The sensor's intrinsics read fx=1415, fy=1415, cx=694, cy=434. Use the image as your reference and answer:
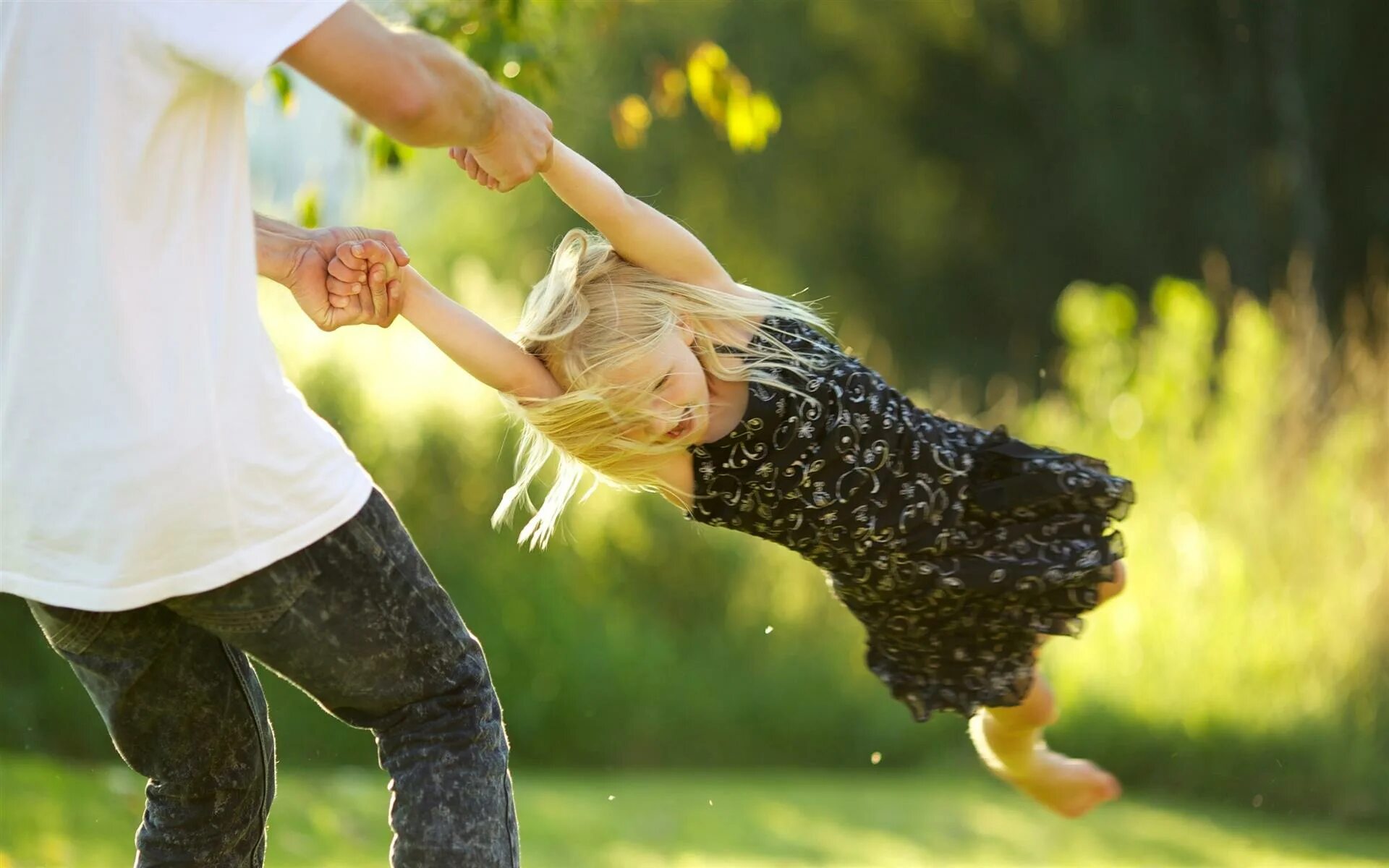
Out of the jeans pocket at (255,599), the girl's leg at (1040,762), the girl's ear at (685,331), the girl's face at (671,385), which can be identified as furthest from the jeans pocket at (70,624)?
the girl's leg at (1040,762)

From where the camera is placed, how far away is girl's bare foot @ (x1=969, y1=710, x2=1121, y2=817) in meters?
2.80

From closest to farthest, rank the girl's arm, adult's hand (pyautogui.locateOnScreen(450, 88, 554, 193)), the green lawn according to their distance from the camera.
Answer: adult's hand (pyautogui.locateOnScreen(450, 88, 554, 193)) < the girl's arm < the green lawn

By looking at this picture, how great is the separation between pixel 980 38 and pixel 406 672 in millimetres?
11822

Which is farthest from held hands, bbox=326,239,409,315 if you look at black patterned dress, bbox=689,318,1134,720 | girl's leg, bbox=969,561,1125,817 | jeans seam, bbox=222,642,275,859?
girl's leg, bbox=969,561,1125,817

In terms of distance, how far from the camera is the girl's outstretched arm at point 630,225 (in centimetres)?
222

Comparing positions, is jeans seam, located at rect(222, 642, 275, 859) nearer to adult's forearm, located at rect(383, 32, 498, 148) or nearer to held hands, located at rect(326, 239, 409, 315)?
held hands, located at rect(326, 239, 409, 315)

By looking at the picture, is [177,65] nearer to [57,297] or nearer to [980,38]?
[57,297]

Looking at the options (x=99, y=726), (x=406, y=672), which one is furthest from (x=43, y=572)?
(x=99, y=726)

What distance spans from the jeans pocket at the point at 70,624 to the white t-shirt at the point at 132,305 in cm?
9

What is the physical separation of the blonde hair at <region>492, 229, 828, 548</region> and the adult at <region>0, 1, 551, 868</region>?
0.70 m

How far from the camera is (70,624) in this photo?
5.44 feet

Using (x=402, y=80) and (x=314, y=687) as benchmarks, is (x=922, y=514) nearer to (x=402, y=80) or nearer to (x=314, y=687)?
(x=314, y=687)

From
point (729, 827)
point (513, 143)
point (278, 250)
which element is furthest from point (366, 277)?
point (729, 827)

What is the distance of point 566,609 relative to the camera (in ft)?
19.8
